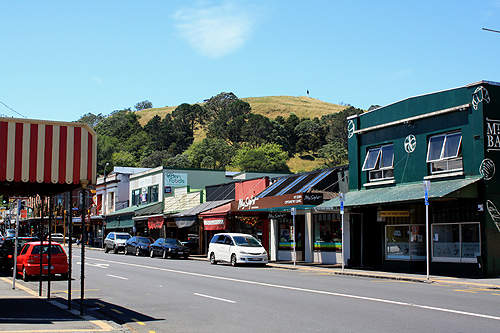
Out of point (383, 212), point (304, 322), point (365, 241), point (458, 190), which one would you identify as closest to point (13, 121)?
point (304, 322)

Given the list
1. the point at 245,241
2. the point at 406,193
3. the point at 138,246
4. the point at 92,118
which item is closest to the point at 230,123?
the point at 92,118

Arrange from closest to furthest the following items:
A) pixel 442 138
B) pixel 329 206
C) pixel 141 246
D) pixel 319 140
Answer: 1. pixel 442 138
2. pixel 329 206
3. pixel 141 246
4. pixel 319 140

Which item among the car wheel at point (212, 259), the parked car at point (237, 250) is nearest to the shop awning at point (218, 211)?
the car wheel at point (212, 259)

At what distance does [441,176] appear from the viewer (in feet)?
74.0

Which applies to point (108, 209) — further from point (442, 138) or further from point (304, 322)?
point (304, 322)

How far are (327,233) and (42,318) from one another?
20821 mm

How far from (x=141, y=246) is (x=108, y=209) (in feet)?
93.9

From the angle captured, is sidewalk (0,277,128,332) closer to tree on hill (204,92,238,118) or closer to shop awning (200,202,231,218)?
shop awning (200,202,231,218)

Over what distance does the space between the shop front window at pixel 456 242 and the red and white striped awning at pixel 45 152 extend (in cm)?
1523

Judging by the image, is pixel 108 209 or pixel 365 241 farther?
pixel 108 209

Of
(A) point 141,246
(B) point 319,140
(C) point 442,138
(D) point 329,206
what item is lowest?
(A) point 141,246

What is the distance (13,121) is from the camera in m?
10.6

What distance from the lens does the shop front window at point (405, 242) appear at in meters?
23.9

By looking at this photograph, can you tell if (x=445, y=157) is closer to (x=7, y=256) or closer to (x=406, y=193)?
(x=406, y=193)
